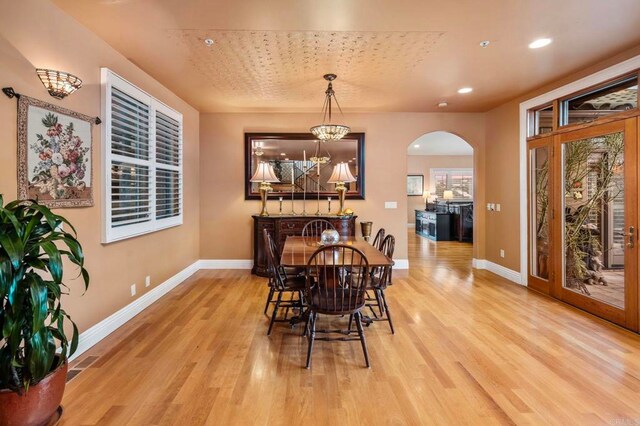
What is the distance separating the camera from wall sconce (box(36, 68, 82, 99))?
2.31 metres

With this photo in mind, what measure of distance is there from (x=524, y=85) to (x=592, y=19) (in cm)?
166

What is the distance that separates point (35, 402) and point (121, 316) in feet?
5.50

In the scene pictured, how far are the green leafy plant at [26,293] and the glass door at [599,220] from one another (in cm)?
461

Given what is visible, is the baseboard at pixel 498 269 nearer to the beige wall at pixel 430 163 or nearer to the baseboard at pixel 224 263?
the baseboard at pixel 224 263

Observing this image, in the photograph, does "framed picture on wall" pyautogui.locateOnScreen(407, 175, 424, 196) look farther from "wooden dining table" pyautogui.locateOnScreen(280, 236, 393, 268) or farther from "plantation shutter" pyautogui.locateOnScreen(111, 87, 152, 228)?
"plantation shutter" pyautogui.locateOnScreen(111, 87, 152, 228)

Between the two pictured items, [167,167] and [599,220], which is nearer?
[599,220]

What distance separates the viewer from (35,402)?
1.71 meters

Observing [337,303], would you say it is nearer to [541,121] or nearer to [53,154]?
[53,154]

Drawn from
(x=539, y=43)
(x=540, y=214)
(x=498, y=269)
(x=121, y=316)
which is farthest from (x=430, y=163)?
(x=121, y=316)

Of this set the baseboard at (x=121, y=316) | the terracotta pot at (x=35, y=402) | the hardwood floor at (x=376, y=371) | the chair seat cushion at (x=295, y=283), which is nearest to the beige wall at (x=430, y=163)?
the hardwood floor at (x=376, y=371)

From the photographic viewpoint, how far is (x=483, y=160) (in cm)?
576

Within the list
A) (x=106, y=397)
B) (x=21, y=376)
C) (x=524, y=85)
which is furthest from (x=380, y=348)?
(x=524, y=85)

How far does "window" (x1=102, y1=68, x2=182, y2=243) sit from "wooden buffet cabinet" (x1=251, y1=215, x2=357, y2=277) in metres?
1.25

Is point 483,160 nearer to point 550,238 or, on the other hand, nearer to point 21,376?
point 550,238
